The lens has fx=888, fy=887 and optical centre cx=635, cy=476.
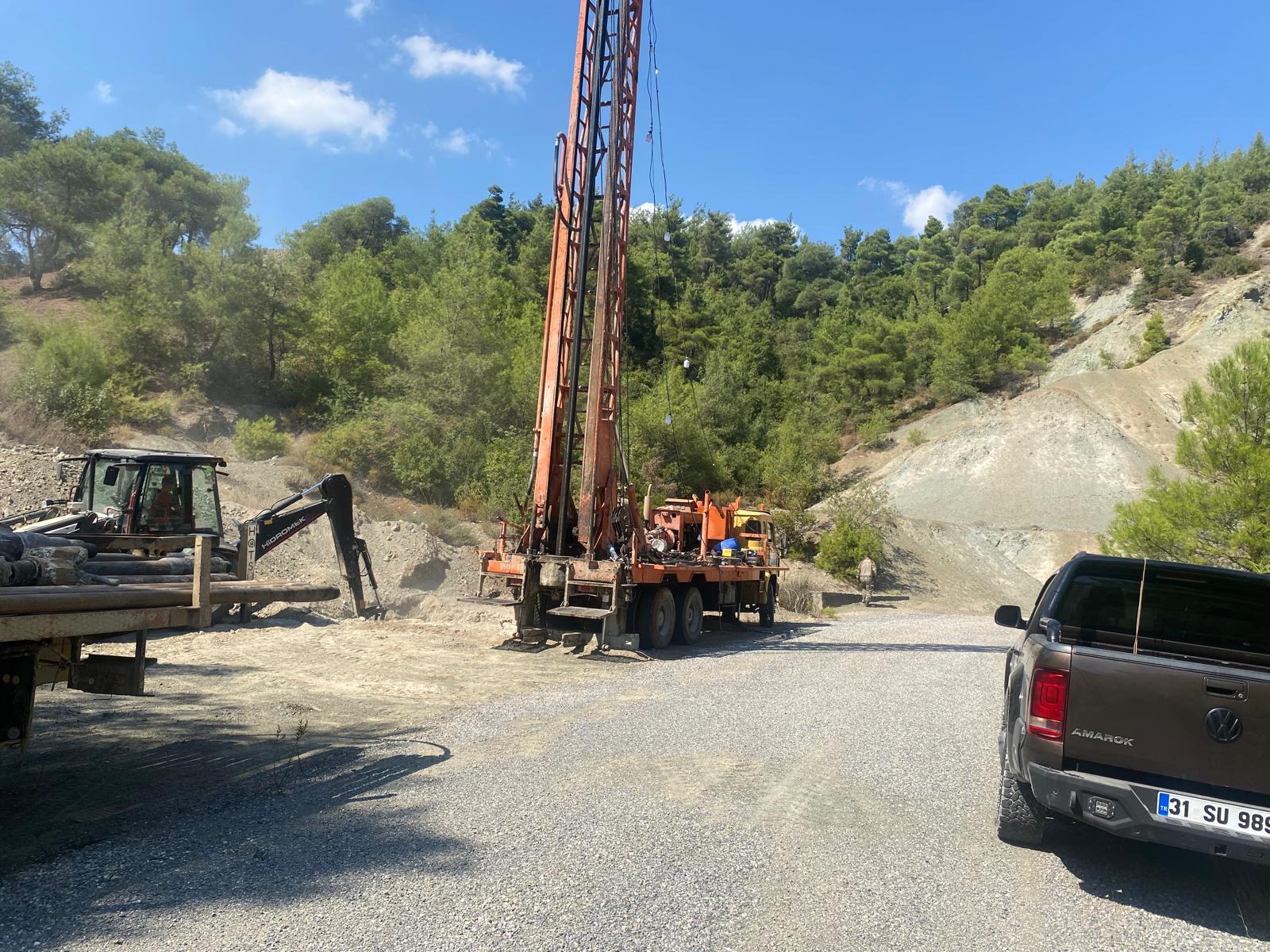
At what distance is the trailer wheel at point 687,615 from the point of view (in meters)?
16.2

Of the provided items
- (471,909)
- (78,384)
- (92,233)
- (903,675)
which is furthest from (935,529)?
(92,233)

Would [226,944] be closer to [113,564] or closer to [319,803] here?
[319,803]

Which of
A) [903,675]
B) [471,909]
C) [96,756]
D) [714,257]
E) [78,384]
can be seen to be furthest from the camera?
[714,257]

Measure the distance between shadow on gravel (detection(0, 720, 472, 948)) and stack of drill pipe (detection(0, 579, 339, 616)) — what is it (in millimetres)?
1309

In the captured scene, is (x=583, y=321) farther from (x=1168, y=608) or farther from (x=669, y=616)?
(x=1168, y=608)

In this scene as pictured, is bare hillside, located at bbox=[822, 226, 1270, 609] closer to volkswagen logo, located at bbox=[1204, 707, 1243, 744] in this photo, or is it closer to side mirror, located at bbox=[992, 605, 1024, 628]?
side mirror, located at bbox=[992, 605, 1024, 628]

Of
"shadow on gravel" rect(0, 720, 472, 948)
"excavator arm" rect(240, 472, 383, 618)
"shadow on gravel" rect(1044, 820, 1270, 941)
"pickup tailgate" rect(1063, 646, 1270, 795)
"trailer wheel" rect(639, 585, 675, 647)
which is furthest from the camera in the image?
"trailer wheel" rect(639, 585, 675, 647)

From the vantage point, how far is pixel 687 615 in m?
16.4

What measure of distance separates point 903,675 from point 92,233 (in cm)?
6160

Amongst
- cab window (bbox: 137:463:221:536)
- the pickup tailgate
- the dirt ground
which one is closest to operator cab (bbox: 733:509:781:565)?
the dirt ground

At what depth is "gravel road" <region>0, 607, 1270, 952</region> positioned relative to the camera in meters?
3.96

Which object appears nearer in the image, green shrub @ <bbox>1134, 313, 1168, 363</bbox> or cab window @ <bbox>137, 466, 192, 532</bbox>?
cab window @ <bbox>137, 466, 192, 532</bbox>

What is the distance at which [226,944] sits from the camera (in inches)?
145

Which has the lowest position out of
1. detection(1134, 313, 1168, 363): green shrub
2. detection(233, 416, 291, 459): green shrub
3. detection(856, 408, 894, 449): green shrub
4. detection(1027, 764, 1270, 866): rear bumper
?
detection(1027, 764, 1270, 866): rear bumper
